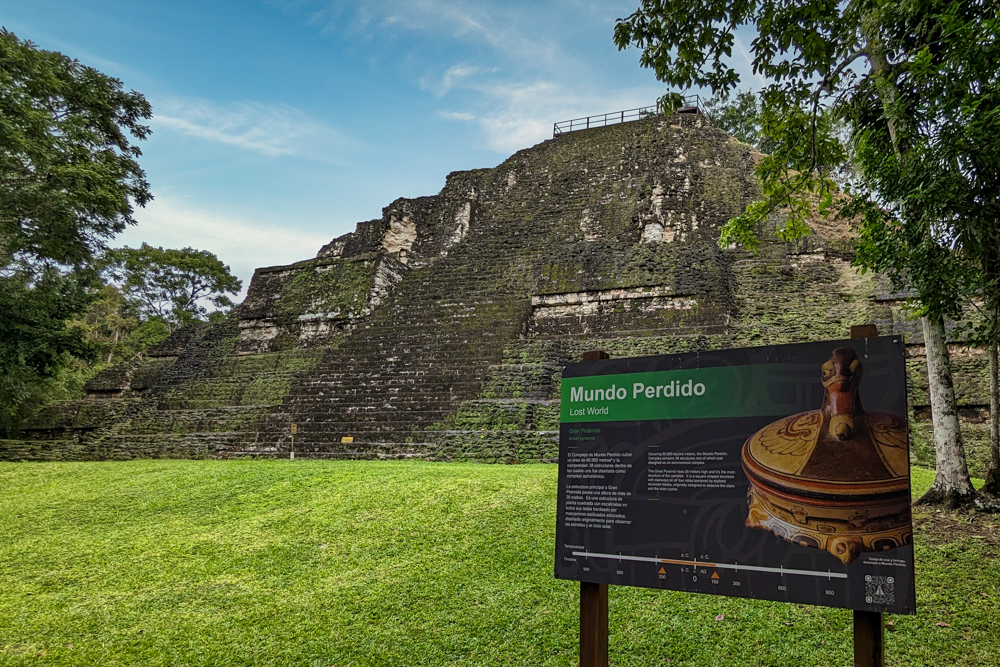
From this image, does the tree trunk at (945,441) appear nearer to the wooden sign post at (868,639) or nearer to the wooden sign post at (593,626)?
the wooden sign post at (868,639)

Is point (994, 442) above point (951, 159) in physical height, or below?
below

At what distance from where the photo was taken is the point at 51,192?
7887 mm

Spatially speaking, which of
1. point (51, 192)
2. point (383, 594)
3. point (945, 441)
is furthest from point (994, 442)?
point (51, 192)

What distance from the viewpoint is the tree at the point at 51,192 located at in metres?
7.50

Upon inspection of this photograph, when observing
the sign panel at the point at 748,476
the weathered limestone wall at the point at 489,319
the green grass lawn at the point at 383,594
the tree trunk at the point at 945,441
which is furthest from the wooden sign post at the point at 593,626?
the weathered limestone wall at the point at 489,319

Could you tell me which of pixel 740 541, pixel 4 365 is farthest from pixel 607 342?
pixel 4 365

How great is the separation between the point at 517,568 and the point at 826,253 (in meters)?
9.87

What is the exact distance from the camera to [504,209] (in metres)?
17.2

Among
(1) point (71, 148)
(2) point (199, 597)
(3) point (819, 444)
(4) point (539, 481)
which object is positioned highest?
(1) point (71, 148)

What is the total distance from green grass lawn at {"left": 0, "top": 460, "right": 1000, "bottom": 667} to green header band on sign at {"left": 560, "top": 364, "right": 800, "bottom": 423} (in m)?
1.40

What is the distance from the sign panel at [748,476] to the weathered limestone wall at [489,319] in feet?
16.0

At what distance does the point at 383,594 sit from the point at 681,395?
2.55m

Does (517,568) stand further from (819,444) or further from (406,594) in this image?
(819,444)

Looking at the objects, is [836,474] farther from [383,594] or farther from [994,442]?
[994,442]
